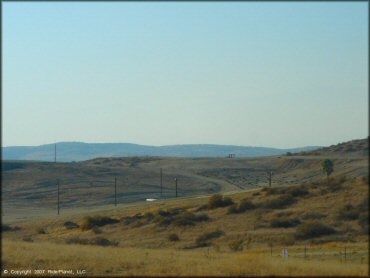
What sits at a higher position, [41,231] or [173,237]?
[173,237]

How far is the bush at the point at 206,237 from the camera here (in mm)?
50444

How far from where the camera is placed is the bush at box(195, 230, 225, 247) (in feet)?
165

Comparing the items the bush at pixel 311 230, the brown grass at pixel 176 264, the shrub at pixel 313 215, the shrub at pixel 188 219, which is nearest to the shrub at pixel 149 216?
the shrub at pixel 188 219

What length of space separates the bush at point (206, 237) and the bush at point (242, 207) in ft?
20.4

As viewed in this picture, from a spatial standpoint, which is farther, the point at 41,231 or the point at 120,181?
the point at 120,181

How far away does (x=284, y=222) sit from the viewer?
5069cm

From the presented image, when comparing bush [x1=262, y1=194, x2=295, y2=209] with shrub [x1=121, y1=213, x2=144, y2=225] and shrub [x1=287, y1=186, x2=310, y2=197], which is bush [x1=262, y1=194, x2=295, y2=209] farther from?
shrub [x1=121, y1=213, x2=144, y2=225]

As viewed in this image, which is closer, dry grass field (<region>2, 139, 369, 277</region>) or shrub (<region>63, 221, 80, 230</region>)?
dry grass field (<region>2, 139, 369, 277</region>)

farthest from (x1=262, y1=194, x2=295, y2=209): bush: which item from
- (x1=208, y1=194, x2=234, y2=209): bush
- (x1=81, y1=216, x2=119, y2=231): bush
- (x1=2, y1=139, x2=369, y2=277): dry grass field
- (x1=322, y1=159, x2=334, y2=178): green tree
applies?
(x1=81, y1=216, x2=119, y2=231): bush

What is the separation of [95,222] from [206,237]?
1756cm

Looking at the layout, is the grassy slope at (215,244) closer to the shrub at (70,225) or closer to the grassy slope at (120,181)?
the shrub at (70,225)

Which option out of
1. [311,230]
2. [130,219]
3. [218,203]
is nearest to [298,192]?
[311,230]

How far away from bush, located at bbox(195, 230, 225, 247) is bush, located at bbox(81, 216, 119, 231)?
16412 millimetres

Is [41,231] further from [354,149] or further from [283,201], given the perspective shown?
[354,149]
